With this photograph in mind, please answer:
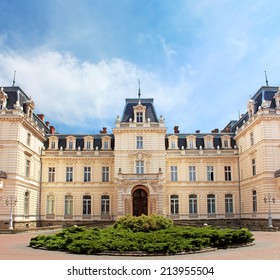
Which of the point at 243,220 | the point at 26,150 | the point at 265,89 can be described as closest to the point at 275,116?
the point at 265,89

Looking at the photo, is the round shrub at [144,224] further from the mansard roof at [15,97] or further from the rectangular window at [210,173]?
the rectangular window at [210,173]

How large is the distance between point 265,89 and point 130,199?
65.3 feet

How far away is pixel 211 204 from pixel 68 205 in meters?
18.4

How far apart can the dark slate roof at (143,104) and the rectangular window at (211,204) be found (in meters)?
12.1

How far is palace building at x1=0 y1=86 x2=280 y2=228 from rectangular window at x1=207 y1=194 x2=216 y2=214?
0.42ft

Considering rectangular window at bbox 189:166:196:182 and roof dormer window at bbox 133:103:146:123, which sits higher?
roof dormer window at bbox 133:103:146:123

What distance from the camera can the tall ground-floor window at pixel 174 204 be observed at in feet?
143

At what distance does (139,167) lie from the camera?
42.1 metres

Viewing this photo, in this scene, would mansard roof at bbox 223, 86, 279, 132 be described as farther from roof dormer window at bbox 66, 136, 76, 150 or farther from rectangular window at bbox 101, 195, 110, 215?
roof dormer window at bbox 66, 136, 76, 150

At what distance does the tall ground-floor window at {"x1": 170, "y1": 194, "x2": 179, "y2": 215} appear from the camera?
43.7m

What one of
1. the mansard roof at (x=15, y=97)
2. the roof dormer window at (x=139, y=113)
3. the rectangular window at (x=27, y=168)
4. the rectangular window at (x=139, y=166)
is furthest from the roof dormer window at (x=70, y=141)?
the rectangular window at (x=139, y=166)

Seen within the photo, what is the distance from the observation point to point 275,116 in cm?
3641

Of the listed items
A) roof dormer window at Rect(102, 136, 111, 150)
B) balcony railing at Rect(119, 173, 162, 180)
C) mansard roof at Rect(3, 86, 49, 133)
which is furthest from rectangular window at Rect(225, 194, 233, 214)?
mansard roof at Rect(3, 86, 49, 133)
